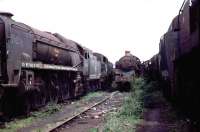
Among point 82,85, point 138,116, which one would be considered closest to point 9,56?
point 138,116

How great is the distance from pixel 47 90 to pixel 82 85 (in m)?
8.25

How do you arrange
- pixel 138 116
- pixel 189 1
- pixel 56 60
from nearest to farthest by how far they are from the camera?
pixel 189 1 → pixel 138 116 → pixel 56 60

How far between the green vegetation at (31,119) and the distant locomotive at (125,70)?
14.1 m

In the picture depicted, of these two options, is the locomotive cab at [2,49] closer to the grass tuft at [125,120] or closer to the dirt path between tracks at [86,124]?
the dirt path between tracks at [86,124]

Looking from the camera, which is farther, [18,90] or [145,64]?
[145,64]

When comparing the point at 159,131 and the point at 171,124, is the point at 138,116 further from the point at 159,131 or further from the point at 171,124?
the point at 159,131

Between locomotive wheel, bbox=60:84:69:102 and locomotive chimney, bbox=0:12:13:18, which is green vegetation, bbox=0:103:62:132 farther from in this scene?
locomotive chimney, bbox=0:12:13:18

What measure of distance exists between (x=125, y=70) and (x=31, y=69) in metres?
17.9

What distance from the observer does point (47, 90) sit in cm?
1731

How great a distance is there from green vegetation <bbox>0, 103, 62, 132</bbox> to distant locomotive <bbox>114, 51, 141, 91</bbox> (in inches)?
554

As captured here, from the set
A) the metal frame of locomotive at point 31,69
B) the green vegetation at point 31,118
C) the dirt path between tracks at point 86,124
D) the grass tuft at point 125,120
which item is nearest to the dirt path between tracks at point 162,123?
the grass tuft at point 125,120

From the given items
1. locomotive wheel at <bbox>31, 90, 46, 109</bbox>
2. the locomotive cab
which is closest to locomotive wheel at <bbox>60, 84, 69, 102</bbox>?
locomotive wheel at <bbox>31, 90, 46, 109</bbox>

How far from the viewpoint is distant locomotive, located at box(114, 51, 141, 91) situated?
3077 centimetres

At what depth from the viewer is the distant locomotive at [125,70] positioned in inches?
1211
